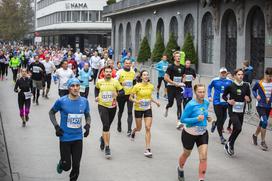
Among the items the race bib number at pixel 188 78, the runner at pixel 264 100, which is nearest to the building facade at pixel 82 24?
the race bib number at pixel 188 78

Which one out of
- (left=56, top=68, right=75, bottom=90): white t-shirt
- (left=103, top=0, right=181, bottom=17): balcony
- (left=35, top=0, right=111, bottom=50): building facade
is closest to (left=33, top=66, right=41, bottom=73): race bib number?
(left=56, top=68, right=75, bottom=90): white t-shirt

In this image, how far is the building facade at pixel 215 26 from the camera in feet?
85.4

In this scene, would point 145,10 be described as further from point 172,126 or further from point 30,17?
point 30,17

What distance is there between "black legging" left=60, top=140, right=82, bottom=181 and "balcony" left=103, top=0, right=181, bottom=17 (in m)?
27.9

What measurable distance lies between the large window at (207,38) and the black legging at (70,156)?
24.5 m

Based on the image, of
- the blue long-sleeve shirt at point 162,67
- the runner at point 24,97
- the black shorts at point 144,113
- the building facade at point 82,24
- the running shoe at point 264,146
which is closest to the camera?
the black shorts at point 144,113

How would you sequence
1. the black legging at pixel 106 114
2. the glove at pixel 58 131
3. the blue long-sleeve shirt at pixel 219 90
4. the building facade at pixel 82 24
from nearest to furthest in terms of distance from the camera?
the glove at pixel 58 131
the black legging at pixel 106 114
the blue long-sleeve shirt at pixel 219 90
the building facade at pixel 82 24

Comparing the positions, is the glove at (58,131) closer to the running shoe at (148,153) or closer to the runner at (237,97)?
the running shoe at (148,153)

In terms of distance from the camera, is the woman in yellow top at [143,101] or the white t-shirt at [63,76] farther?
the white t-shirt at [63,76]

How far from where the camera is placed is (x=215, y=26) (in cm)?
3045

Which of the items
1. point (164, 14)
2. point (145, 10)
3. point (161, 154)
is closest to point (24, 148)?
point (161, 154)

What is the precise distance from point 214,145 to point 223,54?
18208 mm

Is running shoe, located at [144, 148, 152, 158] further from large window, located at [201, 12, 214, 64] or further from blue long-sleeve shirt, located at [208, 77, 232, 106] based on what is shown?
large window, located at [201, 12, 214, 64]

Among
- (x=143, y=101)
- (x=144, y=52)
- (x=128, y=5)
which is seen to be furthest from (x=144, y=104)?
(x=128, y=5)
